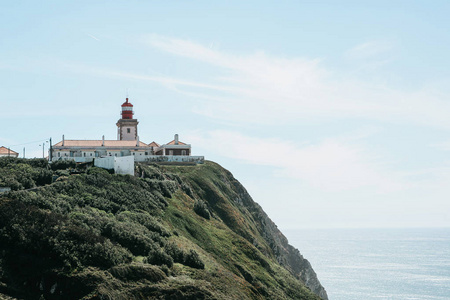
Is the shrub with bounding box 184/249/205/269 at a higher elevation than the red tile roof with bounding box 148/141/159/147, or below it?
below

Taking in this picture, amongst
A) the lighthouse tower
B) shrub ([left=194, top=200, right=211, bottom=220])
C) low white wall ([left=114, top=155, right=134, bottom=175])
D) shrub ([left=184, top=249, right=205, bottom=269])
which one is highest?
the lighthouse tower

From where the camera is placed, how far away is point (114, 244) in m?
31.0

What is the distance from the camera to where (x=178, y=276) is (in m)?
30.4

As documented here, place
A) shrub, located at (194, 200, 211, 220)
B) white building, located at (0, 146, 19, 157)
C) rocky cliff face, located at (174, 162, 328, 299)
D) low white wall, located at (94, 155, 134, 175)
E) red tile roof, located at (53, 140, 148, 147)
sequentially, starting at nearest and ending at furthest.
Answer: low white wall, located at (94, 155, 134, 175) → shrub, located at (194, 200, 211, 220) → white building, located at (0, 146, 19, 157) → rocky cliff face, located at (174, 162, 328, 299) → red tile roof, located at (53, 140, 148, 147)

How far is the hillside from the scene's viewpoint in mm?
25578

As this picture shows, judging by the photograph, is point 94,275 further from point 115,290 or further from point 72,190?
point 72,190


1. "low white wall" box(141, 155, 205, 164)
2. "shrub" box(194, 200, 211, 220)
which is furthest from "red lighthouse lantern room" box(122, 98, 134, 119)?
"shrub" box(194, 200, 211, 220)

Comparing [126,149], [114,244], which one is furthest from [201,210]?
[126,149]

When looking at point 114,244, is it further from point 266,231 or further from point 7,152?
point 266,231

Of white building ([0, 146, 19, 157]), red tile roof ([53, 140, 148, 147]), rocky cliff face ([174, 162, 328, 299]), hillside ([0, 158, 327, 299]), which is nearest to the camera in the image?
hillside ([0, 158, 327, 299])

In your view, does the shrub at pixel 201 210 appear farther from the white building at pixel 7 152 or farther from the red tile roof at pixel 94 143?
the white building at pixel 7 152

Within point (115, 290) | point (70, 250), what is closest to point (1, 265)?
A: point (70, 250)

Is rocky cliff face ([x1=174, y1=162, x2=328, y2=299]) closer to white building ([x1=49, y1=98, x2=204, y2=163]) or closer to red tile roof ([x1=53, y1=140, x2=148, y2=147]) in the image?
white building ([x1=49, y1=98, x2=204, y2=163])

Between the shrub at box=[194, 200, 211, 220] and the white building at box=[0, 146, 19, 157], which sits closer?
Result: the shrub at box=[194, 200, 211, 220]
